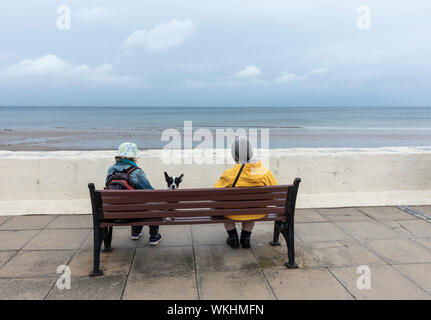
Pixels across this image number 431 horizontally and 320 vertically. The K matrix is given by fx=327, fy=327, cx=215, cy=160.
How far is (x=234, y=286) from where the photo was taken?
109 inches

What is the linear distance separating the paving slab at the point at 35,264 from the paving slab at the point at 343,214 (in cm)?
326

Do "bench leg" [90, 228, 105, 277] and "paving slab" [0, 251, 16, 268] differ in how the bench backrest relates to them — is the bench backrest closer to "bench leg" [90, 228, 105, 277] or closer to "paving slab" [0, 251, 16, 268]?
"bench leg" [90, 228, 105, 277]

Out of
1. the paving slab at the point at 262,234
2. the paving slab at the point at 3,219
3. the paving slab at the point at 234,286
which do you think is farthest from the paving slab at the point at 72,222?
the paving slab at the point at 234,286

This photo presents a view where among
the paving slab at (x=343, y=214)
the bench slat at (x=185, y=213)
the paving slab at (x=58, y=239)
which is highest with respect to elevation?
the bench slat at (x=185, y=213)

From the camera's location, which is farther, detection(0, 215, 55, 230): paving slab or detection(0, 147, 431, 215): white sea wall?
detection(0, 147, 431, 215): white sea wall

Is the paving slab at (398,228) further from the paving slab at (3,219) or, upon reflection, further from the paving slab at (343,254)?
the paving slab at (3,219)

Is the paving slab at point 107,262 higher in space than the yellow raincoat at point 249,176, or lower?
lower

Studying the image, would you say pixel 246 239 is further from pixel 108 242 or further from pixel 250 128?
pixel 250 128

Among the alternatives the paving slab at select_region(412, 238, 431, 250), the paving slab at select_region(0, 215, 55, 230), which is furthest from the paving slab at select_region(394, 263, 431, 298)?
the paving slab at select_region(0, 215, 55, 230)

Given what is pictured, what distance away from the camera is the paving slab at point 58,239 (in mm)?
3514

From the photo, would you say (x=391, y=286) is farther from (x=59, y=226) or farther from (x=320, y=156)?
(x=59, y=226)

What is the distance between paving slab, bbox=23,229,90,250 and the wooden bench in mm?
770

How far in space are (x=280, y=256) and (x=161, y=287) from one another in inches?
50.3

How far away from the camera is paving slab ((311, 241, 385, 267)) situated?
3193 millimetres
